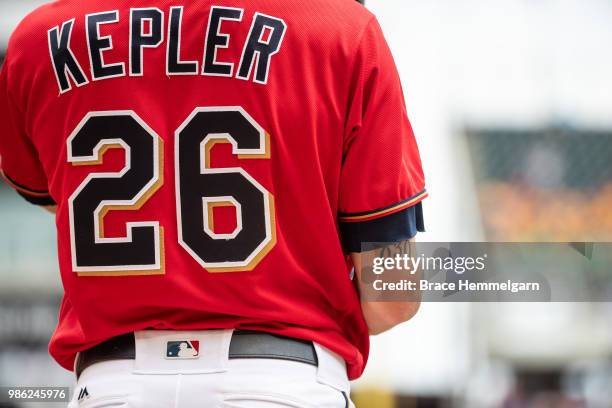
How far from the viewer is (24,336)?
274 cm

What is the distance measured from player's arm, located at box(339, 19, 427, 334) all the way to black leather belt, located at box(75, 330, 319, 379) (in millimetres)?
133

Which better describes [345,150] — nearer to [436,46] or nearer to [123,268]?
[123,268]

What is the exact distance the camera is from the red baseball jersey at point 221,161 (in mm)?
1066

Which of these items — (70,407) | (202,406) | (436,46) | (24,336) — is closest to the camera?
(202,406)

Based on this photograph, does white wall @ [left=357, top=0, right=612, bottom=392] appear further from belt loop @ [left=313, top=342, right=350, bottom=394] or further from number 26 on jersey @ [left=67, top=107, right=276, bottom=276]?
number 26 on jersey @ [left=67, top=107, right=276, bottom=276]

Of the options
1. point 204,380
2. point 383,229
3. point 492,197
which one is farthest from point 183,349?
point 492,197

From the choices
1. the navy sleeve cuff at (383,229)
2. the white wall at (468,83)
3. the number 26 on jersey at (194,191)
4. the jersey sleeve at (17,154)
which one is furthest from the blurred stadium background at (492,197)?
the number 26 on jersey at (194,191)

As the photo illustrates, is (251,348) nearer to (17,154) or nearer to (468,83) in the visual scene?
(17,154)

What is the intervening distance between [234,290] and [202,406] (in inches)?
5.5

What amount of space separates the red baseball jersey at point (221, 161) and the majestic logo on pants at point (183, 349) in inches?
0.7

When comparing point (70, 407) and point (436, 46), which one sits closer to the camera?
point (70, 407)

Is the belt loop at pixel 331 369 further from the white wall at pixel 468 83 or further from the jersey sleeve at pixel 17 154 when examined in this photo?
the white wall at pixel 468 83

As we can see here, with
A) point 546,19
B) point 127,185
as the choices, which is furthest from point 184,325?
point 546,19

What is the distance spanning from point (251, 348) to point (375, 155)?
28 centimetres
